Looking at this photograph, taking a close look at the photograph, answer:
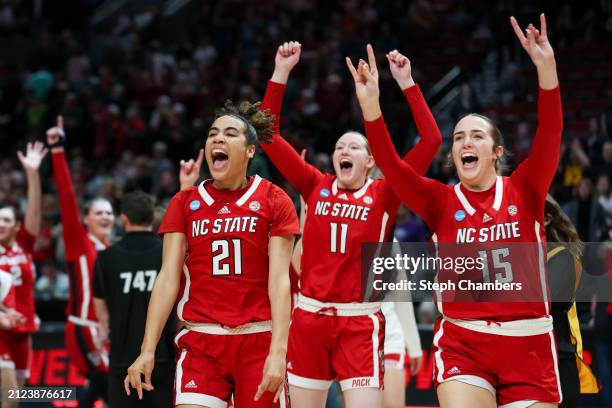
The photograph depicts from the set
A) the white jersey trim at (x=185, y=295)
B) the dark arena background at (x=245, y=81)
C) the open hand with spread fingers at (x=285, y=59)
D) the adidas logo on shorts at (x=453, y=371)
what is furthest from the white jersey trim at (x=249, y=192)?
the dark arena background at (x=245, y=81)

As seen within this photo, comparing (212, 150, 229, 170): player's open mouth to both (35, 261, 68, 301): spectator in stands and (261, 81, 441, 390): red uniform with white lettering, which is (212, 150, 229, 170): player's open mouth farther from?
(35, 261, 68, 301): spectator in stands

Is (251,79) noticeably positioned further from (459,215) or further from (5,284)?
(459,215)

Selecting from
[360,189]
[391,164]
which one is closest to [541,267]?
[391,164]

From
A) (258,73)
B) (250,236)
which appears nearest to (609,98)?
(258,73)

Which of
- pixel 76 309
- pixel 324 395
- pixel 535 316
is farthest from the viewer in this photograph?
pixel 76 309

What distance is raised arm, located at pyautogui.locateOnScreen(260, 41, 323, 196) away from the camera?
6328mm

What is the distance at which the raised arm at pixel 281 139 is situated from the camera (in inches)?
249

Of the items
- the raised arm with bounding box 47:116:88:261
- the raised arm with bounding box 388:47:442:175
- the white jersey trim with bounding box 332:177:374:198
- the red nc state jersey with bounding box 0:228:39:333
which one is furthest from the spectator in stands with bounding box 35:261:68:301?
the raised arm with bounding box 388:47:442:175

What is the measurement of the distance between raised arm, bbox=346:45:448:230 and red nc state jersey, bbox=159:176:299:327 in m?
0.62

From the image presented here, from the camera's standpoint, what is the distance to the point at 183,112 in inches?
639

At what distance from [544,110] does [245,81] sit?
1251 cm

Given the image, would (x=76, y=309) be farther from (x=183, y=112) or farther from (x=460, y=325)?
(x=183, y=112)

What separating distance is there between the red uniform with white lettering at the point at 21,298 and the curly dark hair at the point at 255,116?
3699 millimetres

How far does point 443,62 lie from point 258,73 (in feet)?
10.8
